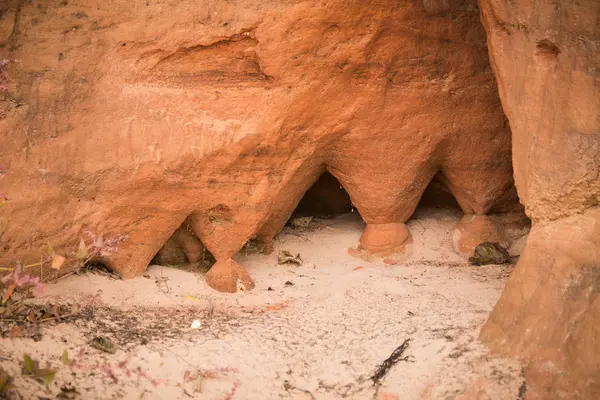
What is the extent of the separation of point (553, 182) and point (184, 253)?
6.52 feet

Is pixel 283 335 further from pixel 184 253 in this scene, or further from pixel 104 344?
pixel 184 253

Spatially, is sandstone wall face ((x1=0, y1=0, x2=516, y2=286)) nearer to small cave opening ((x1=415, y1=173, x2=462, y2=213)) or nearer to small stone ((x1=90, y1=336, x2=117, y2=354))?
small stone ((x1=90, y1=336, x2=117, y2=354))

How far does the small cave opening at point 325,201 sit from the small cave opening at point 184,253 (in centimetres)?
98

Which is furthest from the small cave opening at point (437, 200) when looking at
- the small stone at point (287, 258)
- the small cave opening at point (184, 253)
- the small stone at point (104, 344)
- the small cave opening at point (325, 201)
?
the small stone at point (104, 344)

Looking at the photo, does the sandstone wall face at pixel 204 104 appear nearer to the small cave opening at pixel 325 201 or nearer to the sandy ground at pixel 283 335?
the sandy ground at pixel 283 335

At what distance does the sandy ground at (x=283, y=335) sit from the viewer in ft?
7.92

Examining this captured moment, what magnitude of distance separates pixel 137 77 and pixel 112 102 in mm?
170

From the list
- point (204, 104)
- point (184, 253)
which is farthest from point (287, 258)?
point (204, 104)

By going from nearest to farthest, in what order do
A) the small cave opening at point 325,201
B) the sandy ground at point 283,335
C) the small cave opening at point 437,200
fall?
1. the sandy ground at point 283,335
2. the small cave opening at point 437,200
3. the small cave opening at point 325,201

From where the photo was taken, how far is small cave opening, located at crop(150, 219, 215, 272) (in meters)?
3.61

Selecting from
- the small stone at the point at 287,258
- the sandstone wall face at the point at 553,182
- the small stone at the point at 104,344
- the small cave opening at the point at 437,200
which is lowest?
the small stone at the point at 287,258

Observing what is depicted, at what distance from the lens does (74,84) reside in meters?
3.12

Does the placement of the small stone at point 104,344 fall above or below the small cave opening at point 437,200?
below

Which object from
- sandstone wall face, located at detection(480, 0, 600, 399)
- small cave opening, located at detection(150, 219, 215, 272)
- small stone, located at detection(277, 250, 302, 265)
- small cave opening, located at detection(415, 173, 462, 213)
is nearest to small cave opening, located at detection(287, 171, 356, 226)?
small cave opening, located at detection(415, 173, 462, 213)
